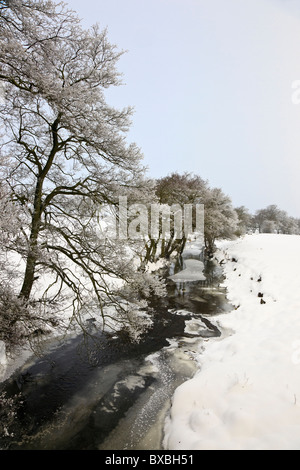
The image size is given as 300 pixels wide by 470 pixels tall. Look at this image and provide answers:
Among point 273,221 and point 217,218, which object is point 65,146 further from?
point 273,221

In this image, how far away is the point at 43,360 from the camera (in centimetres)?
741

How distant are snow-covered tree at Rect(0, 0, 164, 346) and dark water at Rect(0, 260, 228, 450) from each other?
1.92 meters

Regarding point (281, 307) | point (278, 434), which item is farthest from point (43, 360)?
point (281, 307)

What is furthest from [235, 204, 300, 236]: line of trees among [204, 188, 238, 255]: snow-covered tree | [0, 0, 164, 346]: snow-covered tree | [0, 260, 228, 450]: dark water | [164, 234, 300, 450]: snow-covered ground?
[0, 0, 164, 346]: snow-covered tree

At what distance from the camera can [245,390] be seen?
5125 mm

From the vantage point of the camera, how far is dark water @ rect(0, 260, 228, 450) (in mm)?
4605

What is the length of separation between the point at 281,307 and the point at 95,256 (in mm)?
9250

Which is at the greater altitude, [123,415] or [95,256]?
[95,256]

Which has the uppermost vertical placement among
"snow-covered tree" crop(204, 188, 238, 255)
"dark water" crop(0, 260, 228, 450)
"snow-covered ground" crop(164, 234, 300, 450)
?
"snow-covered tree" crop(204, 188, 238, 255)

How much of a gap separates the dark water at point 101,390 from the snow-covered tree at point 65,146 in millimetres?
1915

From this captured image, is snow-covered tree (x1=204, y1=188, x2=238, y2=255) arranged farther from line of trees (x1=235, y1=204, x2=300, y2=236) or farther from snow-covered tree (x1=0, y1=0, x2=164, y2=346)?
line of trees (x1=235, y1=204, x2=300, y2=236)

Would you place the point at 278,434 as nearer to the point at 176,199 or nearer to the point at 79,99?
the point at 79,99

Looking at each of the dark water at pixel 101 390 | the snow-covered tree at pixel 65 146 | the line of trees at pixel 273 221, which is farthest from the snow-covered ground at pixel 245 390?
the line of trees at pixel 273 221
